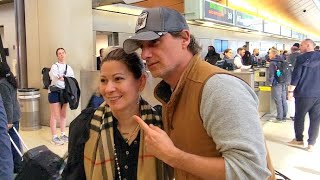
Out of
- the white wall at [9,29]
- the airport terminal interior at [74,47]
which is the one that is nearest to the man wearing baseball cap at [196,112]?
the airport terminal interior at [74,47]

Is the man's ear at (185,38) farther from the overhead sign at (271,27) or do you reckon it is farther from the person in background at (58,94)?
the overhead sign at (271,27)

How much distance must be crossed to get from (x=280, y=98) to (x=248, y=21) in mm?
7991

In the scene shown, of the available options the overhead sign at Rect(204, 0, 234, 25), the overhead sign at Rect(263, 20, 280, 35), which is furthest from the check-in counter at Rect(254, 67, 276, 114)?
the overhead sign at Rect(263, 20, 280, 35)

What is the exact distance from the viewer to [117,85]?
1376 millimetres

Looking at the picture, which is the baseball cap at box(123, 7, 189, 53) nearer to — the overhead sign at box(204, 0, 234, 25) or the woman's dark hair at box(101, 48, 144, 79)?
the woman's dark hair at box(101, 48, 144, 79)

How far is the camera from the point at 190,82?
1.15m

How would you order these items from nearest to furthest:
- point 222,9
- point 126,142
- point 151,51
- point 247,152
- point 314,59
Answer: point 247,152 → point 151,51 → point 126,142 → point 314,59 → point 222,9

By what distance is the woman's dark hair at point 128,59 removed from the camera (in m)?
1.40

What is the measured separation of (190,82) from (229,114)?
20 centimetres

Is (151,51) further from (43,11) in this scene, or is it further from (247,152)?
(43,11)

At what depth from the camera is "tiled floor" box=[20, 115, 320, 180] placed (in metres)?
4.42

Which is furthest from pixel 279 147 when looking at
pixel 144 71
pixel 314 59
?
pixel 144 71

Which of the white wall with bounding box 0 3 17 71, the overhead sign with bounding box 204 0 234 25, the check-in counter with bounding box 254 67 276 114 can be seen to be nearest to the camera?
the check-in counter with bounding box 254 67 276 114

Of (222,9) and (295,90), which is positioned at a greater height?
(222,9)
